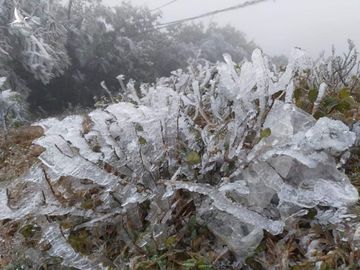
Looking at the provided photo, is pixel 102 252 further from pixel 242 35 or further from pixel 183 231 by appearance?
pixel 242 35

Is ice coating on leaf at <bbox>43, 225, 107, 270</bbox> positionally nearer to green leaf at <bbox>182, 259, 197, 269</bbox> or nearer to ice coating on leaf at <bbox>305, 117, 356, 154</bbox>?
green leaf at <bbox>182, 259, 197, 269</bbox>

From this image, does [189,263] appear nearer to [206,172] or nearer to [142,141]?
[206,172]

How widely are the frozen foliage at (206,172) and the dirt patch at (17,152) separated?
807 mm

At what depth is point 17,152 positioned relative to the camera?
3436mm

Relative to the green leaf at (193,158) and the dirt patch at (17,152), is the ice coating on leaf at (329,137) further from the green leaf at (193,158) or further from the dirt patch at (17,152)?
the dirt patch at (17,152)

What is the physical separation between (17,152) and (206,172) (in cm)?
189

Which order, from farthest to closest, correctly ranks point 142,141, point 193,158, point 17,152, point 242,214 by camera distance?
1. point 17,152
2. point 142,141
3. point 193,158
4. point 242,214

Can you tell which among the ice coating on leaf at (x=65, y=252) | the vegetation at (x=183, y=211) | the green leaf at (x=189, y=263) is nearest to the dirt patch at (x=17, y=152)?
the vegetation at (x=183, y=211)

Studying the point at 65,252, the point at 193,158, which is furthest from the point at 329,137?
the point at 65,252

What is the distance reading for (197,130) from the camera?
222 centimetres

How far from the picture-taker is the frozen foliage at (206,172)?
169cm

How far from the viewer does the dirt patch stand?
291 centimetres

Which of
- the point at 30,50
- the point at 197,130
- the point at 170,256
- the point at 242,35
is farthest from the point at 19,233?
the point at 242,35

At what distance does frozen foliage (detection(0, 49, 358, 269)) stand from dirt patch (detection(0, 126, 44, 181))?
0.81 meters
